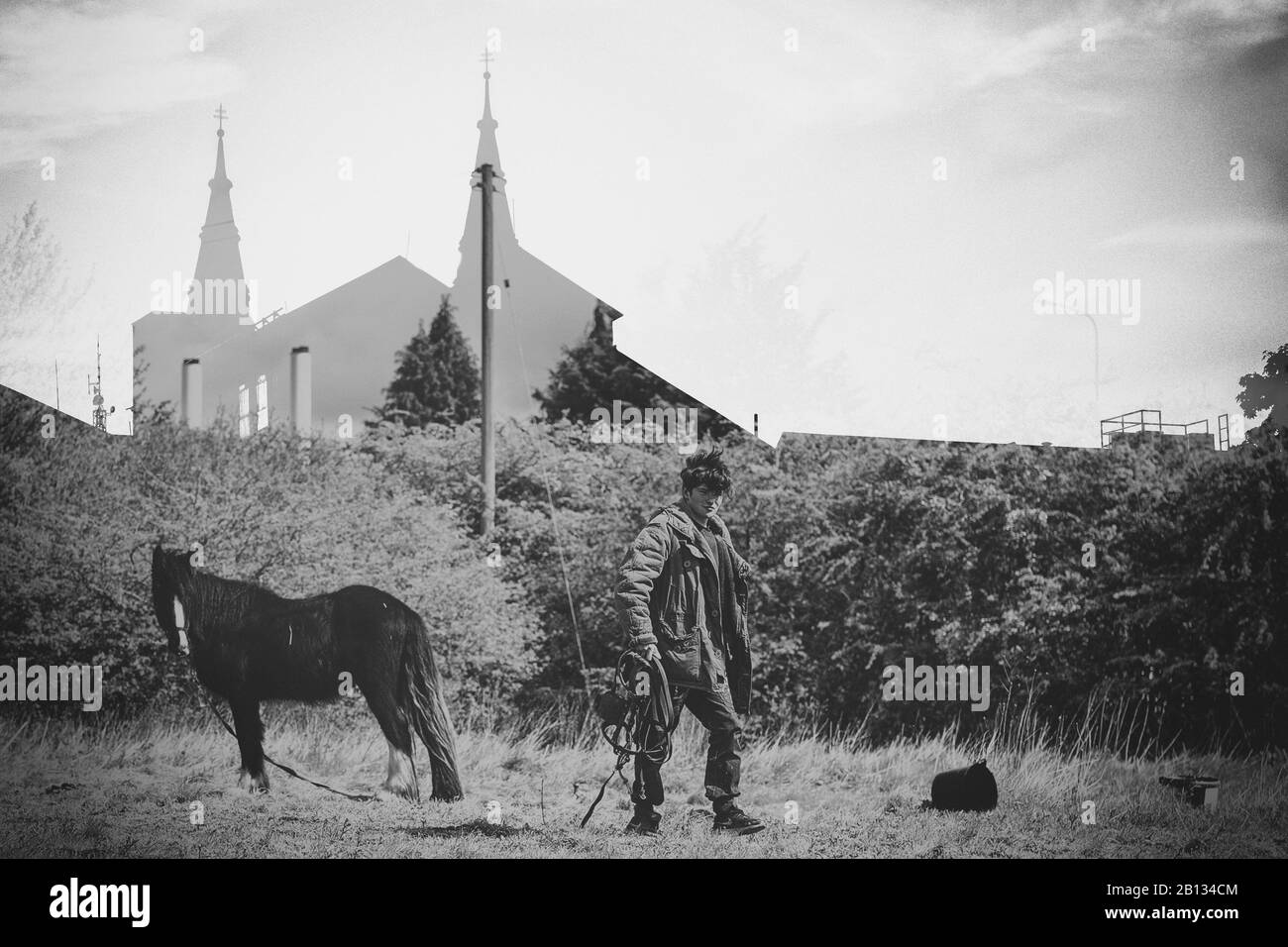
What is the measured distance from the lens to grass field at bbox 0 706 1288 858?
8.73m

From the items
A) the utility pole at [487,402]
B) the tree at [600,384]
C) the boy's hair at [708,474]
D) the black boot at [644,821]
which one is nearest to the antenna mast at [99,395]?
the utility pole at [487,402]

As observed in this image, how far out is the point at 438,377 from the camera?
953 cm

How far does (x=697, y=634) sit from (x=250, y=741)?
9.94 feet

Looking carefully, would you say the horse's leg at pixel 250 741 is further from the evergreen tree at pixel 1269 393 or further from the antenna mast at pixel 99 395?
the evergreen tree at pixel 1269 393

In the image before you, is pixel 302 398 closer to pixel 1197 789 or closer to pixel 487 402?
pixel 487 402

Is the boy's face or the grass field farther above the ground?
the boy's face

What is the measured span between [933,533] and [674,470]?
6.23 ft

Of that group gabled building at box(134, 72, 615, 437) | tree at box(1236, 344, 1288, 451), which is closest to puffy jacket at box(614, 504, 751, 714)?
gabled building at box(134, 72, 615, 437)

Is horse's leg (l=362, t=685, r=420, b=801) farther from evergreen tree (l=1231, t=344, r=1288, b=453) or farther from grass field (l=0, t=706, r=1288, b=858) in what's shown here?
evergreen tree (l=1231, t=344, r=1288, b=453)

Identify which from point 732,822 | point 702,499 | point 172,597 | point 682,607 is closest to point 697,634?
point 682,607

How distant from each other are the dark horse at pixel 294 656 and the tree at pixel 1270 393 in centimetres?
624

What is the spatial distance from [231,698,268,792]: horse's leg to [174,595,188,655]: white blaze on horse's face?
1.67 ft

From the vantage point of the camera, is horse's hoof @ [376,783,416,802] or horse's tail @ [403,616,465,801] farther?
horse's tail @ [403,616,465,801]
